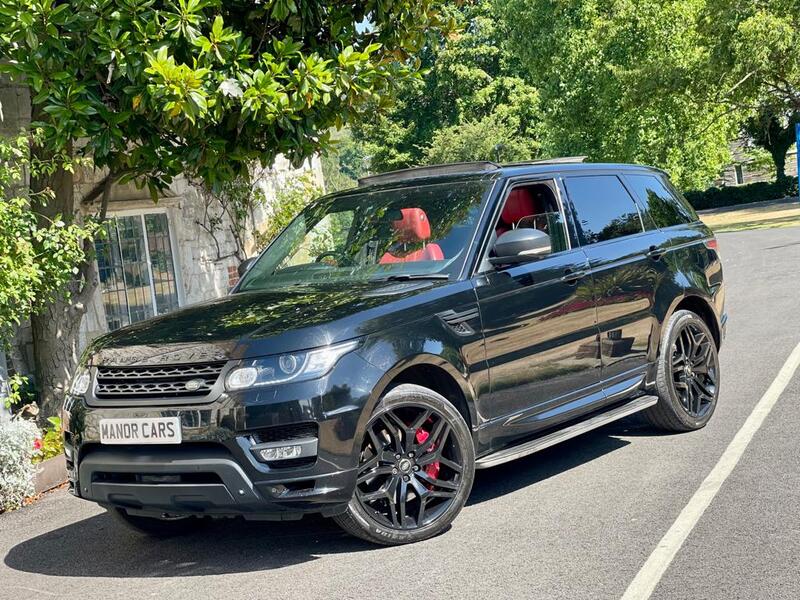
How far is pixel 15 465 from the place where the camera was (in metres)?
7.43

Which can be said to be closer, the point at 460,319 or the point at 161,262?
the point at 460,319

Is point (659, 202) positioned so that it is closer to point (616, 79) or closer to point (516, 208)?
point (516, 208)

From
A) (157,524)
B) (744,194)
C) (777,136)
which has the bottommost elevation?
(157,524)

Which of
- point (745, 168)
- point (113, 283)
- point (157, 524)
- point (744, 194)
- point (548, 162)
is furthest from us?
point (745, 168)

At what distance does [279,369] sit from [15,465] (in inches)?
136

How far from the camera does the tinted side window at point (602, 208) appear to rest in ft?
22.6

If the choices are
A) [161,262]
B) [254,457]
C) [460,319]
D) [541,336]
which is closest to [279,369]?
[254,457]

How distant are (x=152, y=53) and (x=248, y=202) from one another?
301 inches

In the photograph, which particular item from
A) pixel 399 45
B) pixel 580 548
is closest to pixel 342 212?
pixel 580 548

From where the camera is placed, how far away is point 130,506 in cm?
511

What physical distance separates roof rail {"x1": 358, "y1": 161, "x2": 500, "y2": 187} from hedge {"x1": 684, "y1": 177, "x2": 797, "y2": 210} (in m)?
47.3

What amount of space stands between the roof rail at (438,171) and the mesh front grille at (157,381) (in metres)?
2.31

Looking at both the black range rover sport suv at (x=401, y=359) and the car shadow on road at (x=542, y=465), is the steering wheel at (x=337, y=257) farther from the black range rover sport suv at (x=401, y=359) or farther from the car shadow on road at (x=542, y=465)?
the car shadow on road at (x=542, y=465)

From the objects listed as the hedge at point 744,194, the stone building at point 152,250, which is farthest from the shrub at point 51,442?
the hedge at point 744,194
